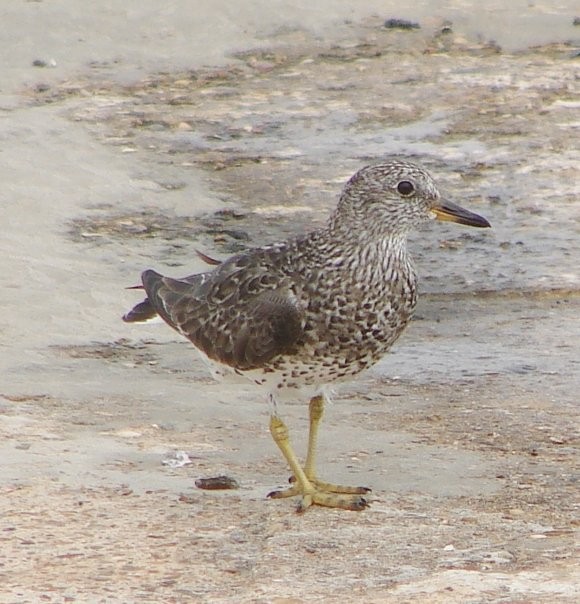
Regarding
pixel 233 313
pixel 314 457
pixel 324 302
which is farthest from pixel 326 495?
pixel 233 313

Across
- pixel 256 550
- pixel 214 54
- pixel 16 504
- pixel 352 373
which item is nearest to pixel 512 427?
pixel 352 373

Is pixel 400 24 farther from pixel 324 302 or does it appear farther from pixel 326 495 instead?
pixel 326 495

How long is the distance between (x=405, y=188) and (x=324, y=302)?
2.44ft

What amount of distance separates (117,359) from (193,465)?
1.91 meters

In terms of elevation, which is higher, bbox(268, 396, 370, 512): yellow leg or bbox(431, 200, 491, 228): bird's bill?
bbox(431, 200, 491, 228): bird's bill

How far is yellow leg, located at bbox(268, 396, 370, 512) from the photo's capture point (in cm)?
679

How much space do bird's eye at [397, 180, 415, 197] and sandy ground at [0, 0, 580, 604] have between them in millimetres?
1283

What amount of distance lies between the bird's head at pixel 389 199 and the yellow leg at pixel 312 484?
86 cm

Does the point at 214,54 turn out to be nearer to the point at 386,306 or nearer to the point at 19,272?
the point at 19,272

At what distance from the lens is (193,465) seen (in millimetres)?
7258

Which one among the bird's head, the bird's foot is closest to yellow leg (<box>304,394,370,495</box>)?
the bird's foot

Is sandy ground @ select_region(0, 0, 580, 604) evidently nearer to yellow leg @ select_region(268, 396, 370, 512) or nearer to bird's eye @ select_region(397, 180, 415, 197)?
yellow leg @ select_region(268, 396, 370, 512)

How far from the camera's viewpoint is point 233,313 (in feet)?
23.7

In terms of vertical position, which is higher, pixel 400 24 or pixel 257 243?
pixel 400 24
